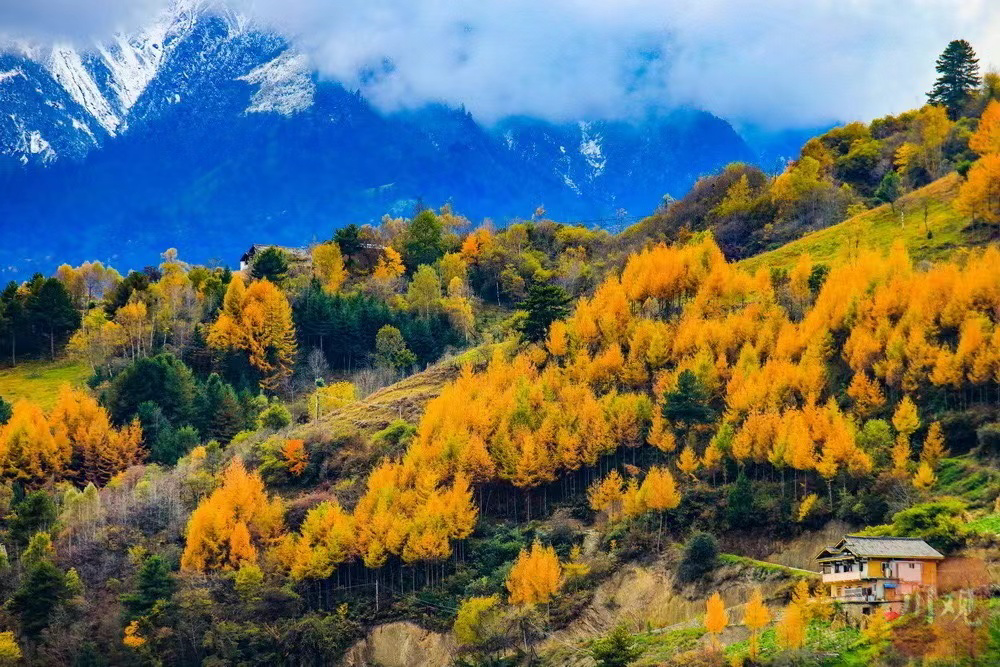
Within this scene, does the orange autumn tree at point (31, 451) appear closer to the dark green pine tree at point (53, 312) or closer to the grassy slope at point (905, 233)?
the dark green pine tree at point (53, 312)

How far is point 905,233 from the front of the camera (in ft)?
364

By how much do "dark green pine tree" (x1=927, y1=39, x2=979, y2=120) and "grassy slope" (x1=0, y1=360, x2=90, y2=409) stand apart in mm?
88975

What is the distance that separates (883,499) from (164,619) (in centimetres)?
4131

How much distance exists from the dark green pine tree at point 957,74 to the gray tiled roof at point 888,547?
278ft

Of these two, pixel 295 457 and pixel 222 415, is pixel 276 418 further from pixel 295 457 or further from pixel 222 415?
pixel 295 457

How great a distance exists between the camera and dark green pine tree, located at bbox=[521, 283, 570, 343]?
341ft

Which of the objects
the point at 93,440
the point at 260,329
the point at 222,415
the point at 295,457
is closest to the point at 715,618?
the point at 295,457

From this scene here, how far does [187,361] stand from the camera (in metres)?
118

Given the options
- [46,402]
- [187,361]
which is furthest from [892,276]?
[46,402]

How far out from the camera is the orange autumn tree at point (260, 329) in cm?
11731

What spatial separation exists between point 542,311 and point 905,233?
31431mm

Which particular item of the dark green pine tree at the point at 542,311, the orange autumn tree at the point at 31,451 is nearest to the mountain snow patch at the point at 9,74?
the orange autumn tree at the point at 31,451

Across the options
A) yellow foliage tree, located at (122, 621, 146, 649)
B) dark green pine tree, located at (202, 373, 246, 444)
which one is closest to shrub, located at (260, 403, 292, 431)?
dark green pine tree, located at (202, 373, 246, 444)

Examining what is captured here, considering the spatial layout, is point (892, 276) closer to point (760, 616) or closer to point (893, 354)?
point (893, 354)
